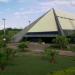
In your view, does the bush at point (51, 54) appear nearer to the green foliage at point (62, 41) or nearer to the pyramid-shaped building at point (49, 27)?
the green foliage at point (62, 41)

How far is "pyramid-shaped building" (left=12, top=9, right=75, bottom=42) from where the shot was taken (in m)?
71.9

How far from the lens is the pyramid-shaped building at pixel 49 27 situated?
7188cm

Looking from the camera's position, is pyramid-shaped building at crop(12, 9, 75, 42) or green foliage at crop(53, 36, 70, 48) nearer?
green foliage at crop(53, 36, 70, 48)

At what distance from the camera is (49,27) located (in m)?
73.9

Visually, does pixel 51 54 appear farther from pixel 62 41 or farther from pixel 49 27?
pixel 49 27

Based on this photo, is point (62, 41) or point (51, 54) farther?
point (62, 41)

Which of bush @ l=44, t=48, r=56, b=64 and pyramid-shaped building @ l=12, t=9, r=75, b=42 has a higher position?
pyramid-shaped building @ l=12, t=9, r=75, b=42

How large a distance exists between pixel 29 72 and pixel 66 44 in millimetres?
28984

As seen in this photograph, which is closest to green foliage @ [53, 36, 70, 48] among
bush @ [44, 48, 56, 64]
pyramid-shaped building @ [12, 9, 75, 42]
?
bush @ [44, 48, 56, 64]

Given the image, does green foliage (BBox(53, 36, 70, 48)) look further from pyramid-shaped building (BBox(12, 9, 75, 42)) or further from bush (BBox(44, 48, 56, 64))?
pyramid-shaped building (BBox(12, 9, 75, 42))

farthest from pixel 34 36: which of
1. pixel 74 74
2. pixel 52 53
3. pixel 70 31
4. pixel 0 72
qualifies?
pixel 74 74

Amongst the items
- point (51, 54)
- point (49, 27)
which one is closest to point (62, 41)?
point (51, 54)

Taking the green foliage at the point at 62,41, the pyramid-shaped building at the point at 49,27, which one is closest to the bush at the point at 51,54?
the green foliage at the point at 62,41

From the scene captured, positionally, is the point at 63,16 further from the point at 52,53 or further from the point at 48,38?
the point at 52,53
